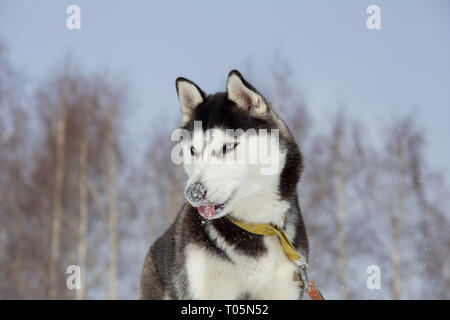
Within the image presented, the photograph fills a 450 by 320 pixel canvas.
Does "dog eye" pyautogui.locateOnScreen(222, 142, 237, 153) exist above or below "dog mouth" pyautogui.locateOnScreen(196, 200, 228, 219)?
above

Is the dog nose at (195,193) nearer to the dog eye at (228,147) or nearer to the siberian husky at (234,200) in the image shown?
the siberian husky at (234,200)

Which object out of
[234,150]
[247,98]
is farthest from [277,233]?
[247,98]

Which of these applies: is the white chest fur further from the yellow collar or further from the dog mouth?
the dog mouth

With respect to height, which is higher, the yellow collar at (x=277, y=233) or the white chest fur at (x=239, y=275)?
the yellow collar at (x=277, y=233)

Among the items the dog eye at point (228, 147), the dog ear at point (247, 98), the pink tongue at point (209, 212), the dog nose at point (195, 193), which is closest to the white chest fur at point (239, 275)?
the pink tongue at point (209, 212)

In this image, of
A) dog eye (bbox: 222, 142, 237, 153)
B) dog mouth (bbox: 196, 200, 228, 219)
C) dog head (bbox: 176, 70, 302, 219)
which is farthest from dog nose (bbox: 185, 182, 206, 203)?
dog eye (bbox: 222, 142, 237, 153)

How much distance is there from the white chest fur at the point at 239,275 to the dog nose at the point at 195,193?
1.68ft

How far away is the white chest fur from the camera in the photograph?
124 inches

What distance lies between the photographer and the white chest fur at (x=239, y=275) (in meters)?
3.16

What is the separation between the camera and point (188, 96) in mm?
3654
